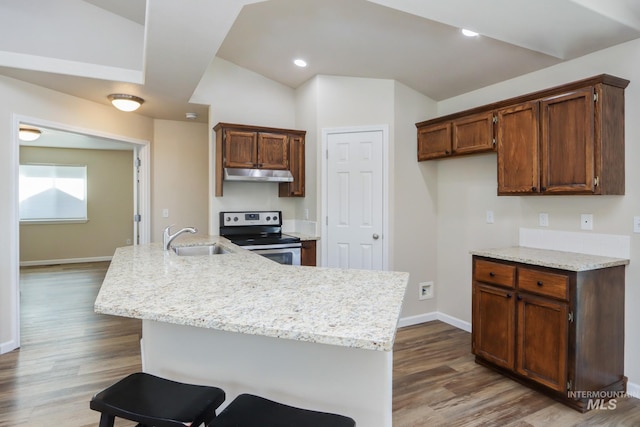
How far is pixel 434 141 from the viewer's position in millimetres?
3729

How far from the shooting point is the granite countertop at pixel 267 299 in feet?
3.45

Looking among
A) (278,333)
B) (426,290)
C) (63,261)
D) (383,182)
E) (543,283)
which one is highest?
(383,182)

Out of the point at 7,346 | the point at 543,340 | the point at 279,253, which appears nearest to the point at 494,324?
the point at 543,340

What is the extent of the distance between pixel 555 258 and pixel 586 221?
48cm

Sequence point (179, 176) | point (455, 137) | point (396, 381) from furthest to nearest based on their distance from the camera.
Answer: point (179, 176), point (455, 137), point (396, 381)

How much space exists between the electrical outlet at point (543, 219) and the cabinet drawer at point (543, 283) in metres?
0.66

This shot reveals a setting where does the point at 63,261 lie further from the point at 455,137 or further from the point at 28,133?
the point at 455,137

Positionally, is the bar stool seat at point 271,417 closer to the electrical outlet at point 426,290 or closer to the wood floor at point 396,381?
the wood floor at point 396,381

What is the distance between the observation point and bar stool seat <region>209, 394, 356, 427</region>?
1.08 m

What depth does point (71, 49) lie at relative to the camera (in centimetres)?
327

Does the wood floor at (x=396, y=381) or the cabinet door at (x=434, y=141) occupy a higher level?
the cabinet door at (x=434, y=141)

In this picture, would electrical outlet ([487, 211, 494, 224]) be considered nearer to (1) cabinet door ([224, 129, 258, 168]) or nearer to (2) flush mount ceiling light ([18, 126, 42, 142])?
(1) cabinet door ([224, 129, 258, 168])

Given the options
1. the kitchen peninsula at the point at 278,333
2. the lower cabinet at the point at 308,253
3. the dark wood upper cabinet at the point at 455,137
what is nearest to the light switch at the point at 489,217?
the dark wood upper cabinet at the point at 455,137

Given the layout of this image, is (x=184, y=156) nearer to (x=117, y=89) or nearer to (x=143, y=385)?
(x=117, y=89)
